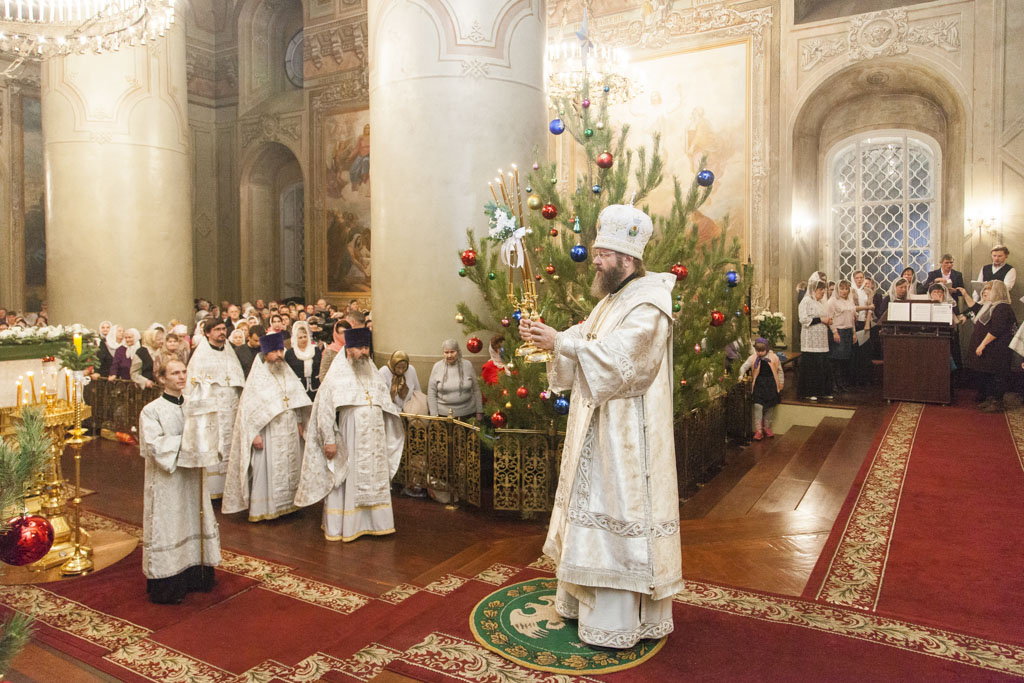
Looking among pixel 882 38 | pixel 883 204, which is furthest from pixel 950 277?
pixel 882 38

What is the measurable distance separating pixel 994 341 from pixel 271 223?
1642cm

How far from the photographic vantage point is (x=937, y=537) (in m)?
5.05

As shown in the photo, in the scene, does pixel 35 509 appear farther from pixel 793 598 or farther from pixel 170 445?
pixel 793 598

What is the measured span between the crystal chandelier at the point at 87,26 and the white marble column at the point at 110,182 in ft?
16.0

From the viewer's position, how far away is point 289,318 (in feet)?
46.4

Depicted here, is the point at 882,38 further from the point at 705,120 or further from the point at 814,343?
the point at 814,343

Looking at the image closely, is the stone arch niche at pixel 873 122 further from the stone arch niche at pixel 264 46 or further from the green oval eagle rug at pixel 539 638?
the stone arch niche at pixel 264 46

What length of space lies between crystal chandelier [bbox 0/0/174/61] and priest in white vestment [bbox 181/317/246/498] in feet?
9.38

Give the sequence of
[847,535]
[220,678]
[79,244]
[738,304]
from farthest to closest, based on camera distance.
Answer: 1. [79,244]
2. [738,304]
3. [847,535]
4. [220,678]

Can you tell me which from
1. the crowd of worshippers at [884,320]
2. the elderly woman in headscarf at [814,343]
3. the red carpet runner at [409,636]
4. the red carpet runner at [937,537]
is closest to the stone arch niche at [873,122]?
the crowd of worshippers at [884,320]

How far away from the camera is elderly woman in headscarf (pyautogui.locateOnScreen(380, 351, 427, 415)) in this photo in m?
7.31

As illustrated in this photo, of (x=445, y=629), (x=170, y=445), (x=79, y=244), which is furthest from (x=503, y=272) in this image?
(x=79, y=244)

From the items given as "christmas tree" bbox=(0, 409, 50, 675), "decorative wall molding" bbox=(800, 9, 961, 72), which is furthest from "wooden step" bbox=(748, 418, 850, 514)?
"decorative wall molding" bbox=(800, 9, 961, 72)

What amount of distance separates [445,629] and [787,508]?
360 centimetres
